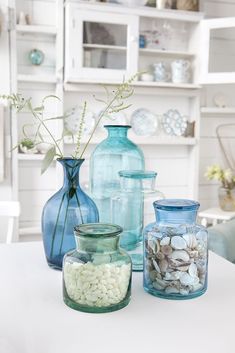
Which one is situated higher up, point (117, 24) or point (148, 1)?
point (148, 1)

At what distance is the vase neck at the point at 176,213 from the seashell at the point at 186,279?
11 cm

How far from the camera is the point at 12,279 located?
1003 mm

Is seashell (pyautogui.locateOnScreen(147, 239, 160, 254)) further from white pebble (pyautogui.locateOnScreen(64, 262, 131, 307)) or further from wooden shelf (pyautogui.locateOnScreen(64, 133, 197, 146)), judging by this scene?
wooden shelf (pyautogui.locateOnScreen(64, 133, 197, 146))

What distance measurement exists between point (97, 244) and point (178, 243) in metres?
0.18

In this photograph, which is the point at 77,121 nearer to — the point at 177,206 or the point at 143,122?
the point at 143,122

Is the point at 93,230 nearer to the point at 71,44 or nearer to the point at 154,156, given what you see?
the point at 71,44

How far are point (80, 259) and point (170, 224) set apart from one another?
218 millimetres

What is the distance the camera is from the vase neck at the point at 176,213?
2.93 feet

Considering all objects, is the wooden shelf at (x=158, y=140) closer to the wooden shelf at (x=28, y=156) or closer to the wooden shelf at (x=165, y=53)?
the wooden shelf at (x=28, y=156)

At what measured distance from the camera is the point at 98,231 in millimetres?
860

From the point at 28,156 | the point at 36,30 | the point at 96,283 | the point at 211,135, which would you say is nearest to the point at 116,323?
the point at 96,283

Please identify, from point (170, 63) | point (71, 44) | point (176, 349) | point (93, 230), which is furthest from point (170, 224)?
point (170, 63)

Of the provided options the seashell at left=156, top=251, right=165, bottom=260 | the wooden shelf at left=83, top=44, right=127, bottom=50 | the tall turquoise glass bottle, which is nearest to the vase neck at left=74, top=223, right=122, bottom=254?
the seashell at left=156, top=251, right=165, bottom=260

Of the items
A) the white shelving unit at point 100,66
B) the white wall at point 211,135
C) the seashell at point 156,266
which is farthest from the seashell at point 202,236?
the white wall at point 211,135
